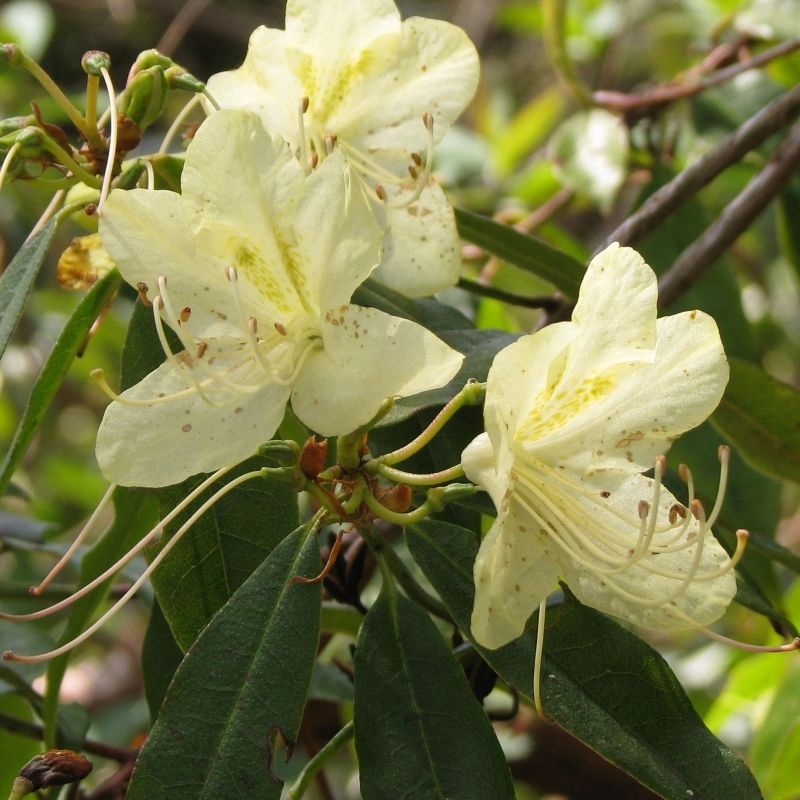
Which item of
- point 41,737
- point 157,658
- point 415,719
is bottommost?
point 41,737

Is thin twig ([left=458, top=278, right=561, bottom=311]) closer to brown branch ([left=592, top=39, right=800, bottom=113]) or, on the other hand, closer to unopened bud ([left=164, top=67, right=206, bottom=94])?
unopened bud ([left=164, top=67, right=206, bottom=94])

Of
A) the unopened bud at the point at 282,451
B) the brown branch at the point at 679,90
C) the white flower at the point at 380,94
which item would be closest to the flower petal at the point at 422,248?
the white flower at the point at 380,94

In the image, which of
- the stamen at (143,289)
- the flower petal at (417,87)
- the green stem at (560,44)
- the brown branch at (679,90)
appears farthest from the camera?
the green stem at (560,44)

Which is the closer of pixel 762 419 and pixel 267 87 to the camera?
pixel 267 87

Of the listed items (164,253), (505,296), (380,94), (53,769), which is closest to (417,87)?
(380,94)

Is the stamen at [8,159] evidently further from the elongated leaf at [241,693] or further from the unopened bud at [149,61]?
the elongated leaf at [241,693]

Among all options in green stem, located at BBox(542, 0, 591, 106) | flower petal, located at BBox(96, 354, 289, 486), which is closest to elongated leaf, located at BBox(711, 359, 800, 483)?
flower petal, located at BBox(96, 354, 289, 486)

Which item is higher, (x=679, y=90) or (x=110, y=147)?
(x=110, y=147)

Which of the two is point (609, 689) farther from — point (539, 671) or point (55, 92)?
point (55, 92)
